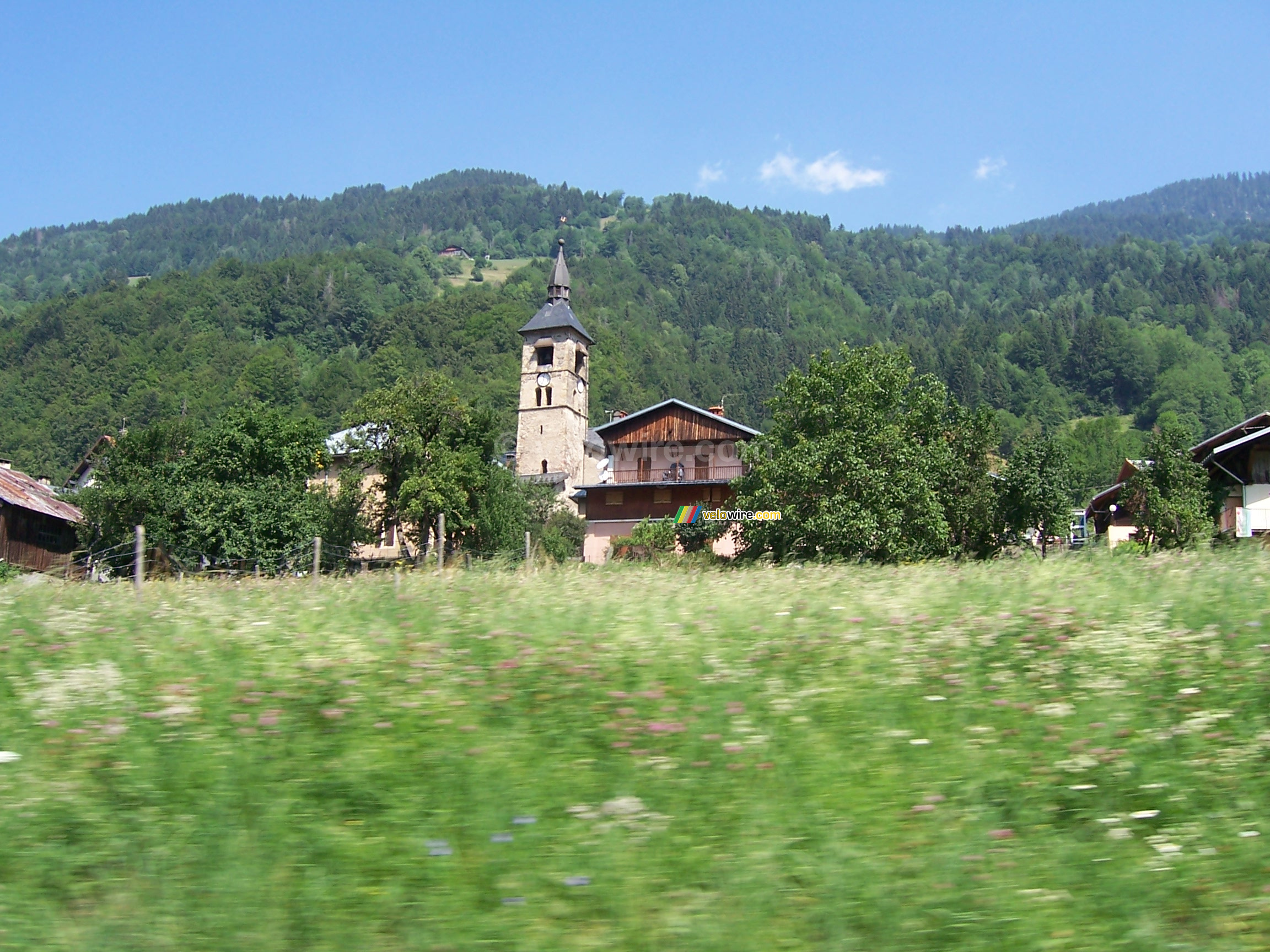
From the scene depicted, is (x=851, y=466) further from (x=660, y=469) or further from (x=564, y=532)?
(x=564, y=532)

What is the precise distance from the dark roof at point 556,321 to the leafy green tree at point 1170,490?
49.4 m

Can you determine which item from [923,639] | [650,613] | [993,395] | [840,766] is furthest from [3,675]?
[993,395]

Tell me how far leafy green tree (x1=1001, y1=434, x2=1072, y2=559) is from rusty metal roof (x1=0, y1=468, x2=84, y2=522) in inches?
1905

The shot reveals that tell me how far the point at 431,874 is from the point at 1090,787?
135 inches

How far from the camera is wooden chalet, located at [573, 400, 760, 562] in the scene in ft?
202

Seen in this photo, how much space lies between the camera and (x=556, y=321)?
275 ft

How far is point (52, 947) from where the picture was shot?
12.2ft

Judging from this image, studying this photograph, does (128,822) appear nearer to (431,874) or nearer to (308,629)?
(431,874)

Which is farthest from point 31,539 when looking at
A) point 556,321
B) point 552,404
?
point 556,321

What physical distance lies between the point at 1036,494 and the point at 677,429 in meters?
23.6

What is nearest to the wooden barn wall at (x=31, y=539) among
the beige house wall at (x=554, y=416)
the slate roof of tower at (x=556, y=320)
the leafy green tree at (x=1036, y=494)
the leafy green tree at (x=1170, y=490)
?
the beige house wall at (x=554, y=416)

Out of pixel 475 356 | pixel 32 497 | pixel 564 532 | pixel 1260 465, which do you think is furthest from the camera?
pixel 475 356

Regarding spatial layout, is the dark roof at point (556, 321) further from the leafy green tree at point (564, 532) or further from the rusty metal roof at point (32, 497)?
the rusty metal roof at point (32, 497)

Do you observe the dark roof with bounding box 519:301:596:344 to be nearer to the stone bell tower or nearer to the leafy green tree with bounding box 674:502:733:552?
the stone bell tower
